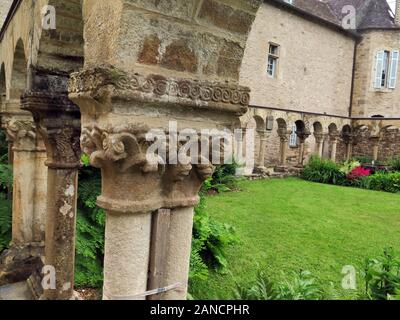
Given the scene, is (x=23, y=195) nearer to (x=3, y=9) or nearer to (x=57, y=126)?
(x=57, y=126)

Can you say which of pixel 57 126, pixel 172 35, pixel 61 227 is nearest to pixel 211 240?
pixel 61 227

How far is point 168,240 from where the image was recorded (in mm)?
1883

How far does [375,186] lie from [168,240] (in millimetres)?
12689

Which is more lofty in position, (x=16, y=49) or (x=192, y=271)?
(x=16, y=49)

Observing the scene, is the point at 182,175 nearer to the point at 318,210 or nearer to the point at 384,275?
the point at 384,275

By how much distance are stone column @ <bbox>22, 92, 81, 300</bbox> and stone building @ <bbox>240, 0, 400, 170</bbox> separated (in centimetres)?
1010

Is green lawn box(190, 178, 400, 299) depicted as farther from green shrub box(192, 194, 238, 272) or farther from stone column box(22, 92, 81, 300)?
stone column box(22, 92, 81, 300)

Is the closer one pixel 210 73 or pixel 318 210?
pixel 210 73

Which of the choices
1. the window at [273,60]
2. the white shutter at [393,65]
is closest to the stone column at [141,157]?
the window at [273,60]

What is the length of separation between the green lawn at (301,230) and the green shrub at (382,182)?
929 millimetres

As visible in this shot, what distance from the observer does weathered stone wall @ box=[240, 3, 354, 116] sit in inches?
604

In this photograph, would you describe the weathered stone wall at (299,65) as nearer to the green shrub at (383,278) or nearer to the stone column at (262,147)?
the stone column at (262,147)
